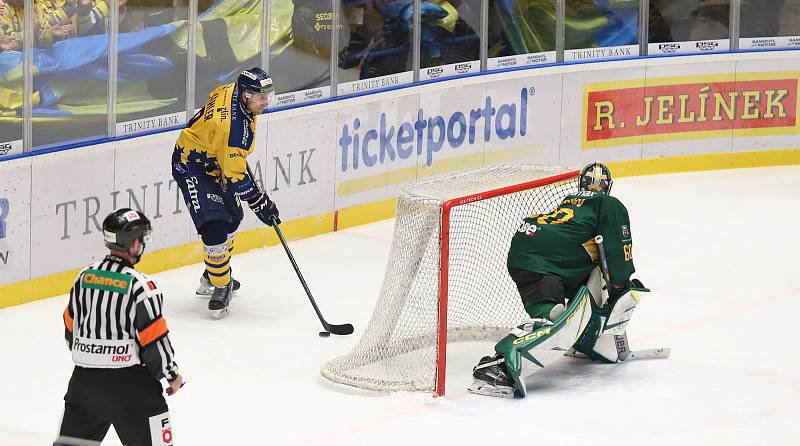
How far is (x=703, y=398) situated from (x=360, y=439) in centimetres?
158

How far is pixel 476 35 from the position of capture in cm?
1148

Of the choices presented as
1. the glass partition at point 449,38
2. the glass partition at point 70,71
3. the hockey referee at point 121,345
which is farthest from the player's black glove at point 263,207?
the glass partition at point 449,38

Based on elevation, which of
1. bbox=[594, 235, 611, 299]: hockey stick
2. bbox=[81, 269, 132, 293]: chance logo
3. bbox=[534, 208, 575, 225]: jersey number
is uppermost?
bbox=[81, 269, 132, 293]: chance logo

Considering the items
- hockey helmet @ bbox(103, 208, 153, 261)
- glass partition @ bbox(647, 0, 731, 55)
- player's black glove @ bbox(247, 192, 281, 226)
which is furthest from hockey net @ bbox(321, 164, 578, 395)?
glass partition @ bbox(647, 0, 731, 55)

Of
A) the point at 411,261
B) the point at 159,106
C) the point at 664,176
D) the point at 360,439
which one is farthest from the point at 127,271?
the point at 664,176

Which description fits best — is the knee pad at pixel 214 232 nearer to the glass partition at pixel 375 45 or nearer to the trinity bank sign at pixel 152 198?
the trinity bank sign at pixel 152 198

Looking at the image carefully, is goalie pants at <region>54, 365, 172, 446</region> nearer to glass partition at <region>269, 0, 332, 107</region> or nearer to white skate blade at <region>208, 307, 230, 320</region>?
white skate blade at <region>208, 307, 230, 320</region>

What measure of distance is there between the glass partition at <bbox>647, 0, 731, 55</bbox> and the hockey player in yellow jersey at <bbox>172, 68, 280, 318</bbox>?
17.3 ft

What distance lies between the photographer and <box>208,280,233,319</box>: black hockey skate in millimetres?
8078

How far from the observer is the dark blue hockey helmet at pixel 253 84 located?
7820mm

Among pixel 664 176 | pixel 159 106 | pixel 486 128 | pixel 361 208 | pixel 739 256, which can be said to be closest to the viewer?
pixel 159 106

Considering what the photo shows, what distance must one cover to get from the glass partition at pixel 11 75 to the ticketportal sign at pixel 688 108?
5.09 meters

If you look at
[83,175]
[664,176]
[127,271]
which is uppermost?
[127,271]

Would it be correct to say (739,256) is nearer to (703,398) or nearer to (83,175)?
(703,398)
